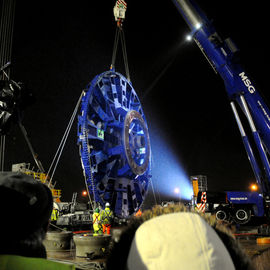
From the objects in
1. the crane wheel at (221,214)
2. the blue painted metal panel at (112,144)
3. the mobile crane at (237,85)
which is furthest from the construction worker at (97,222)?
the crane wheel at (221,214)

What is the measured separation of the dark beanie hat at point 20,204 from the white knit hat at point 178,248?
0.55m

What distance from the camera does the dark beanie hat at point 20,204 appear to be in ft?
4.02

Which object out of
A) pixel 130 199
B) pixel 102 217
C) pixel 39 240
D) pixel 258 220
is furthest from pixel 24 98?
pixel 258 220

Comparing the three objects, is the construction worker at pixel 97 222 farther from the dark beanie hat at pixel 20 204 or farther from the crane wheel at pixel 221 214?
the crane wheel at pixel 221 214

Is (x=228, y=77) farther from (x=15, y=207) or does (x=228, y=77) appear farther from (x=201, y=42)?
(x=15, y=207)

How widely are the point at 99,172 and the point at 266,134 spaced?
5.55m

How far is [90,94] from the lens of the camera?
7969 millimetres

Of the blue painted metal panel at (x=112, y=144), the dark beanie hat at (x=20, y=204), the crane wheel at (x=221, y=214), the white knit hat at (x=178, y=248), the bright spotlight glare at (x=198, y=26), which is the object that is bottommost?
the white knit hat at (x=178, y=248)

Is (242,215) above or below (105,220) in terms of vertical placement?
below

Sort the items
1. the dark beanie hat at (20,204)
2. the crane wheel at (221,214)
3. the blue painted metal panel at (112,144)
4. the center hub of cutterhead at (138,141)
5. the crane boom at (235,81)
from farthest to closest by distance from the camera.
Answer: the crane wheel at (221,214) → the center hub of cutterhead at (138,141) → the crane boom at (235,81) → the blue painted metal panel at (112,144) → the dark beanie hat at (20,204)

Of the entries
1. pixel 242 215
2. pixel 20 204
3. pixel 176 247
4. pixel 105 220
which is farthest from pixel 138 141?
pixel 176 247

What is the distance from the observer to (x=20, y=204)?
125 centimetres

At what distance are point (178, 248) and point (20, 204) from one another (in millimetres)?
756

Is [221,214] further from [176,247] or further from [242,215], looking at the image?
[176,247]
